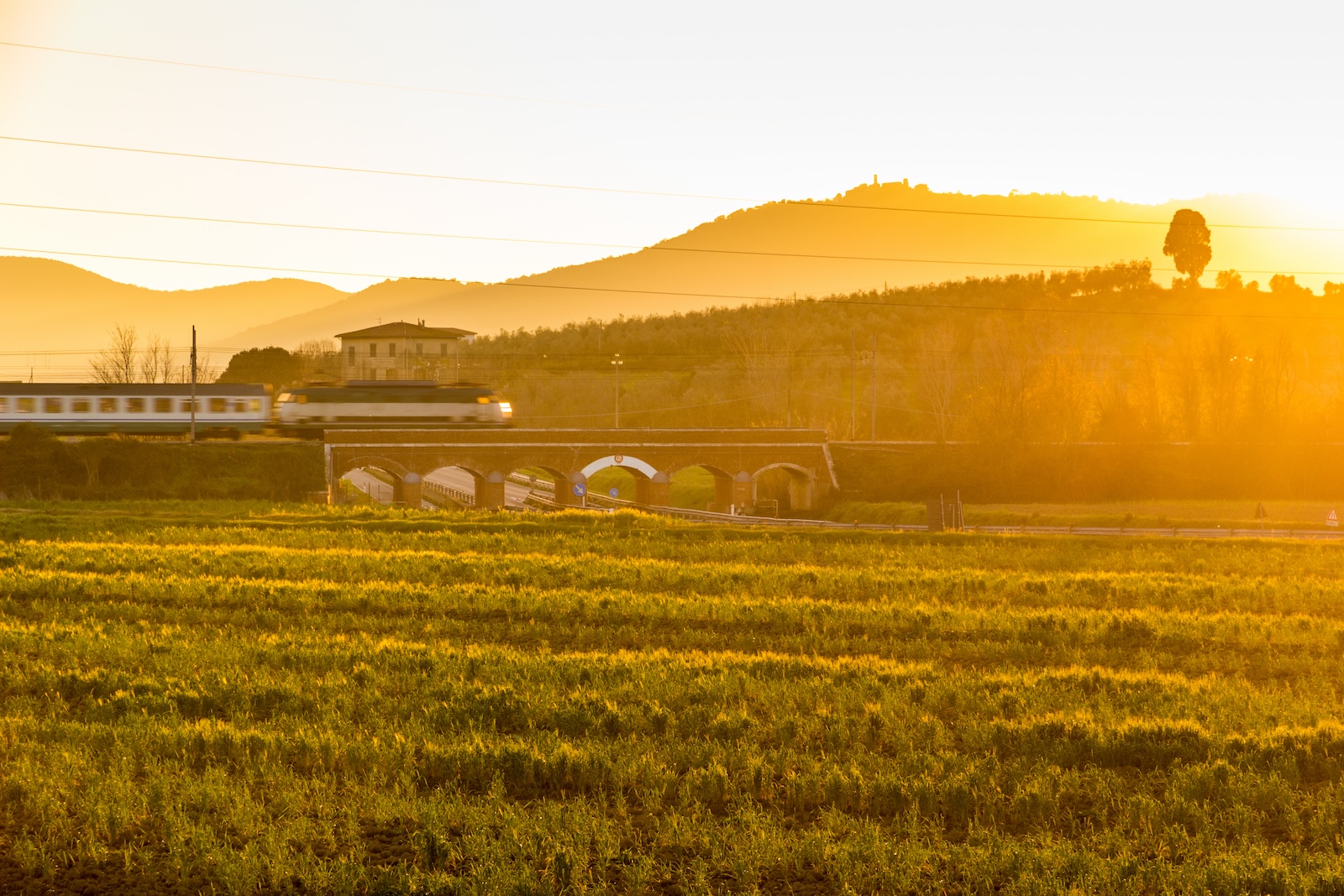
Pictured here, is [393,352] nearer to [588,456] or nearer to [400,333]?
[400,333]

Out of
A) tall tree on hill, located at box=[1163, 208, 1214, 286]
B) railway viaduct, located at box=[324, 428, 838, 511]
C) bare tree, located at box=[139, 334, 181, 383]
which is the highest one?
tall tree on hill, located at box=[1163, 208, 1214, 286]

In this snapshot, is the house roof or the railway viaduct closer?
the railway viaduct

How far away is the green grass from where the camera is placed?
60875 millimetres

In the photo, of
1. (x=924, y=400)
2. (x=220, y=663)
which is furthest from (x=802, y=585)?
(x=924, y=400)

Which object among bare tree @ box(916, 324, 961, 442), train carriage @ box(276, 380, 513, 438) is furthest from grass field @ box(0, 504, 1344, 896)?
bare tree @ box(916, 324, 961, 442)

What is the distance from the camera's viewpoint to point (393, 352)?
143 m

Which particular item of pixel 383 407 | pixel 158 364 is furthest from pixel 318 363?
pixel 383 407

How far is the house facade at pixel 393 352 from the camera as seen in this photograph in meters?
139

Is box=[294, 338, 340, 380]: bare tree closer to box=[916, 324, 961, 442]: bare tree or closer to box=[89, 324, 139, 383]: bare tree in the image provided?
box=[89, 324, 139, 383]: bare tree

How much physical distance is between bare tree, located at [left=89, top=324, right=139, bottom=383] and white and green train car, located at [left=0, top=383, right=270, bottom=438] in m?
53.8

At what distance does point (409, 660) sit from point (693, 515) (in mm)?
50306

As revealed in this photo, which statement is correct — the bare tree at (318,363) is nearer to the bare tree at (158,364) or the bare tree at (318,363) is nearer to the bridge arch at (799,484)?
the bare tree at (158,364)

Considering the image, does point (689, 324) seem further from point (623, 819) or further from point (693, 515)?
point (623, 819)

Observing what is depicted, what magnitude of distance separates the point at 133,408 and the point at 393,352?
230 feet
